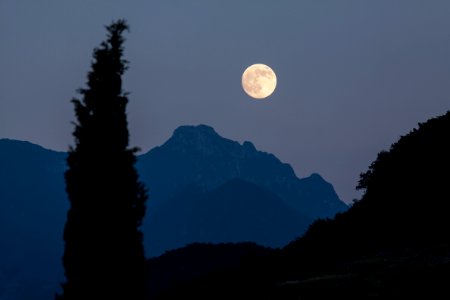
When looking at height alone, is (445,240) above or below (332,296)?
above

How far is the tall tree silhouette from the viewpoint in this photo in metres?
21.2

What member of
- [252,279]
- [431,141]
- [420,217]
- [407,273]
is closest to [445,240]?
[420,217]

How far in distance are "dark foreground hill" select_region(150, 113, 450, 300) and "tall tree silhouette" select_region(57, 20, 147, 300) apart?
6.29 m

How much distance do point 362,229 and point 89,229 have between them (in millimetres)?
23727

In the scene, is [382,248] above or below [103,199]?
below

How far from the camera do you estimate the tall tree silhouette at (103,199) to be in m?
21.2

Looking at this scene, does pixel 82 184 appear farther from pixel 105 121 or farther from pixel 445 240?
pixel 445 240

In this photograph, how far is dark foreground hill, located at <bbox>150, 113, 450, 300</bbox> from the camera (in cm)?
2061

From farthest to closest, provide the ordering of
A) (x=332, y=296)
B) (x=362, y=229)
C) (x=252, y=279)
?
(x=362, y=229), (x=252, y=279), (x=332, y=296)

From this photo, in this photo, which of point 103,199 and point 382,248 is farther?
point 382,248

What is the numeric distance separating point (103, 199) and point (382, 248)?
1717cm

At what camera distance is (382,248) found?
30688 millimetres

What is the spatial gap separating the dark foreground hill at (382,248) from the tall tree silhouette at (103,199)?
20.6 feet

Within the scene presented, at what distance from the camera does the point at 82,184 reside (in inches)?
864
